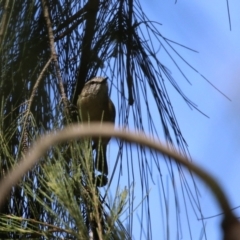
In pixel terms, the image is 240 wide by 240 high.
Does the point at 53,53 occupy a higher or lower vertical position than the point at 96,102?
Answer: lower

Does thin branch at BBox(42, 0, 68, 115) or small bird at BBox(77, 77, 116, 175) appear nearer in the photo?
thin branch at BBox(42, 0, 68, 115)

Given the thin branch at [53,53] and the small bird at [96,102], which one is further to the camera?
the small bird at [96,102]

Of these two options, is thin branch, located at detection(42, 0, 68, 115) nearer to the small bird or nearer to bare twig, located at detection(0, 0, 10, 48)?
bare twig, located at detection(0, 0, 10, 48)

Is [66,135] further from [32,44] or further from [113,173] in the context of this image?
[32,44]

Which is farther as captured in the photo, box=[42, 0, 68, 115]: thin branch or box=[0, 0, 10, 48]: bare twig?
box=[0, 0, 10, 48]: bare twig

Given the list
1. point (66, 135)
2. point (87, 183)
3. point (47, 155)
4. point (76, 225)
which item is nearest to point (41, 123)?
point (47, 155)

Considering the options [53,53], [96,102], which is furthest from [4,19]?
[96,102]

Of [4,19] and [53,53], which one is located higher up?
[4,19]

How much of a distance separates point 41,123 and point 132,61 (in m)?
0.42

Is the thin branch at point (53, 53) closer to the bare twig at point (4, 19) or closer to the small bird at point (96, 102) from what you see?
the bare twig at point (4, 19)

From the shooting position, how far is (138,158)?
66.1 inches

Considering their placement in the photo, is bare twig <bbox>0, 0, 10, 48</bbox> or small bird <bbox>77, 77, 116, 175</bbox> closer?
bare twig <bbox>0, 0, 10, 48</bbox>

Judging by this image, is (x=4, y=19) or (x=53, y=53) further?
(x=4, y=19)

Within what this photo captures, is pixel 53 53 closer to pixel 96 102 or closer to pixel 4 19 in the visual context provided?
pixel 4 19
